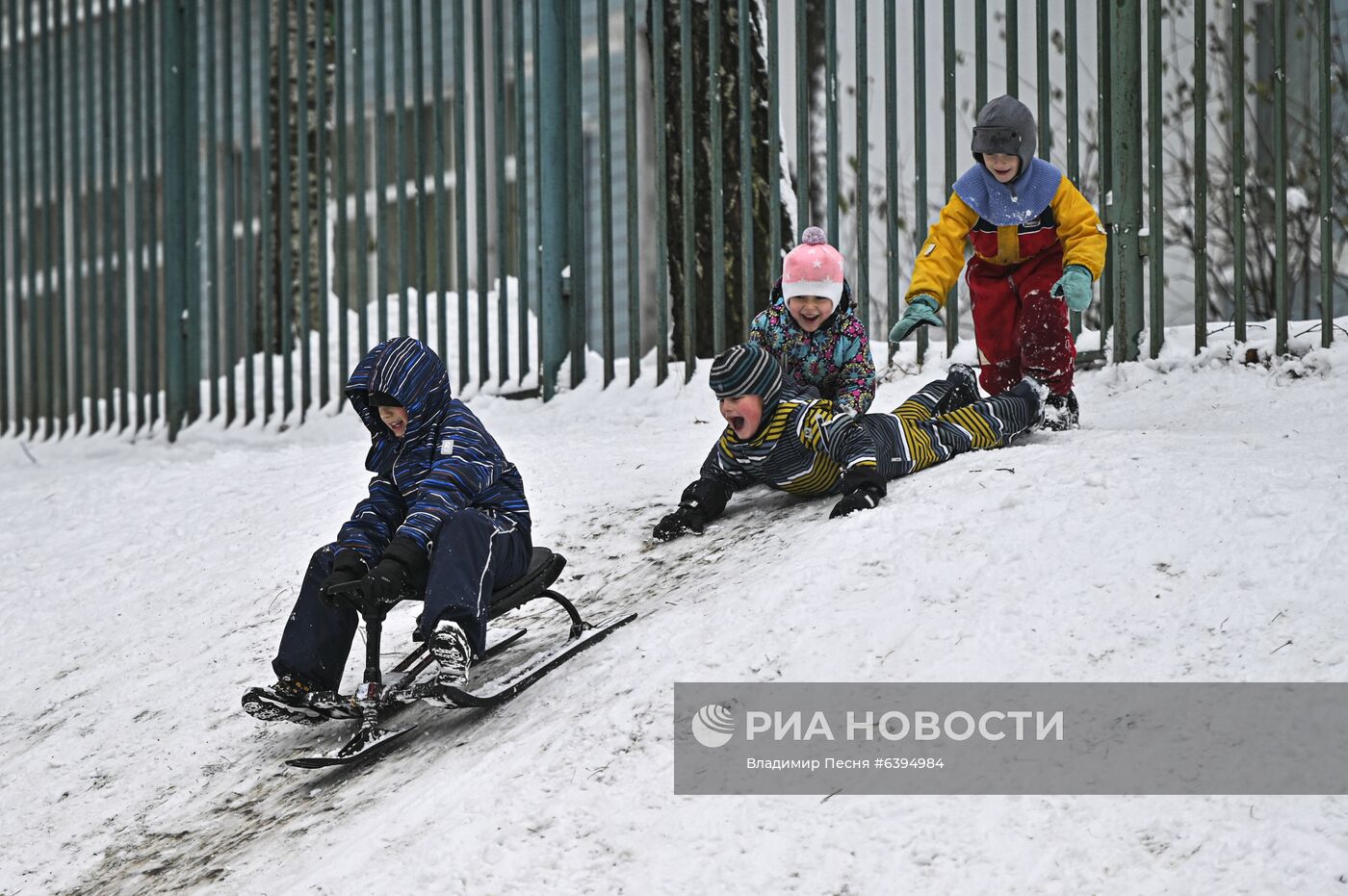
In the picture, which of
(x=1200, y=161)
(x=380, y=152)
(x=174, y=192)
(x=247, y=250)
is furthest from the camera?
(x=174, y=192)

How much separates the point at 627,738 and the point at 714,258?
434 cm

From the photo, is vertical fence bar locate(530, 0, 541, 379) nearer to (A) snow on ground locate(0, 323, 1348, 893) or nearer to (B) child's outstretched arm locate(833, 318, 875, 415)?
(A) snow on ground locate(0, 323, 1348, 893)

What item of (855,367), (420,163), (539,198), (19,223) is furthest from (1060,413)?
(19,223)

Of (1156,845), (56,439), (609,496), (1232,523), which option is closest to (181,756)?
(609,496)

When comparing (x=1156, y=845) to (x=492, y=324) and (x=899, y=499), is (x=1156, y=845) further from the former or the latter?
(x=492, y=324)

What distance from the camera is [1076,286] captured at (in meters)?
5.18

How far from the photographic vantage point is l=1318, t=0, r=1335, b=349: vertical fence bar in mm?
6293

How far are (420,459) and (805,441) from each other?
1.31 m

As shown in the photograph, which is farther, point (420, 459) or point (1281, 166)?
point (1281, 166)

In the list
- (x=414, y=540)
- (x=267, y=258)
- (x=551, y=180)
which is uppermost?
(x=551, y=180)

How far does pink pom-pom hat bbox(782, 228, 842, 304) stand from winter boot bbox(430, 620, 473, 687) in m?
1.92

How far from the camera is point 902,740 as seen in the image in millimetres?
3443

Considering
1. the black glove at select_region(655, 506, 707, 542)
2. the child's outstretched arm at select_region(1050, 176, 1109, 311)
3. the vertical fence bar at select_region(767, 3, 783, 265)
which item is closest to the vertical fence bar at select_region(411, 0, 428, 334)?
the vertical fence bar at select_region(767, 3, 783, 265)

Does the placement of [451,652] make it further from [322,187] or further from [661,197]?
[322,187]
